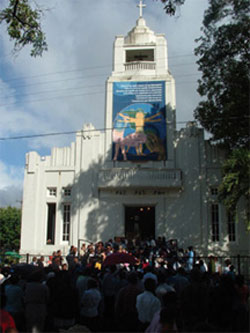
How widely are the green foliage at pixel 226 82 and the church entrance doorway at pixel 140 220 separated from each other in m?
6.51

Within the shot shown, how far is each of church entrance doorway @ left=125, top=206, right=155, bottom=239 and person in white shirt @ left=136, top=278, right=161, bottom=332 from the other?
1617cm

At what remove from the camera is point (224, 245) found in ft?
68.2

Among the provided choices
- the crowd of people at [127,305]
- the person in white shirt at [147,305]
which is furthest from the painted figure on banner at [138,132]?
the person in white shirt at [147,305]

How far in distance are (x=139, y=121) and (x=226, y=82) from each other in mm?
5933

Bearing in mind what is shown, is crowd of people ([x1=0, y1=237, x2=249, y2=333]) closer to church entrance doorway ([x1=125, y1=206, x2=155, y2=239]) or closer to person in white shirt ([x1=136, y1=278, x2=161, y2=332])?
person in white shirt ([x1=136, y1=278, x2=161, y2=332])

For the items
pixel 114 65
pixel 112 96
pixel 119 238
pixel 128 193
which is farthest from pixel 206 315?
pixel 114 65

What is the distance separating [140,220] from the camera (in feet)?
76.0

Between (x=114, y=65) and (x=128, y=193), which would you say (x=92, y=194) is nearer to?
(x=128, y=193)

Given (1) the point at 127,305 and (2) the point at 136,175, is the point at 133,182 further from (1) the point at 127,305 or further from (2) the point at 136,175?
(1) the point at 127,305

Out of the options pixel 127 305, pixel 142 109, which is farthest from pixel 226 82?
pixel 127 305

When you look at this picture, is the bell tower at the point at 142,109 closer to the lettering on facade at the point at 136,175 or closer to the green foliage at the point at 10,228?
the lettering on facade at the point at 136,175

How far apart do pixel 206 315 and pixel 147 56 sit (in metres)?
22.9

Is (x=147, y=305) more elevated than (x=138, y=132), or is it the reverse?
(x=138, y=132)

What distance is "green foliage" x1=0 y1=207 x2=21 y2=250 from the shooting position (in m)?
54.6
